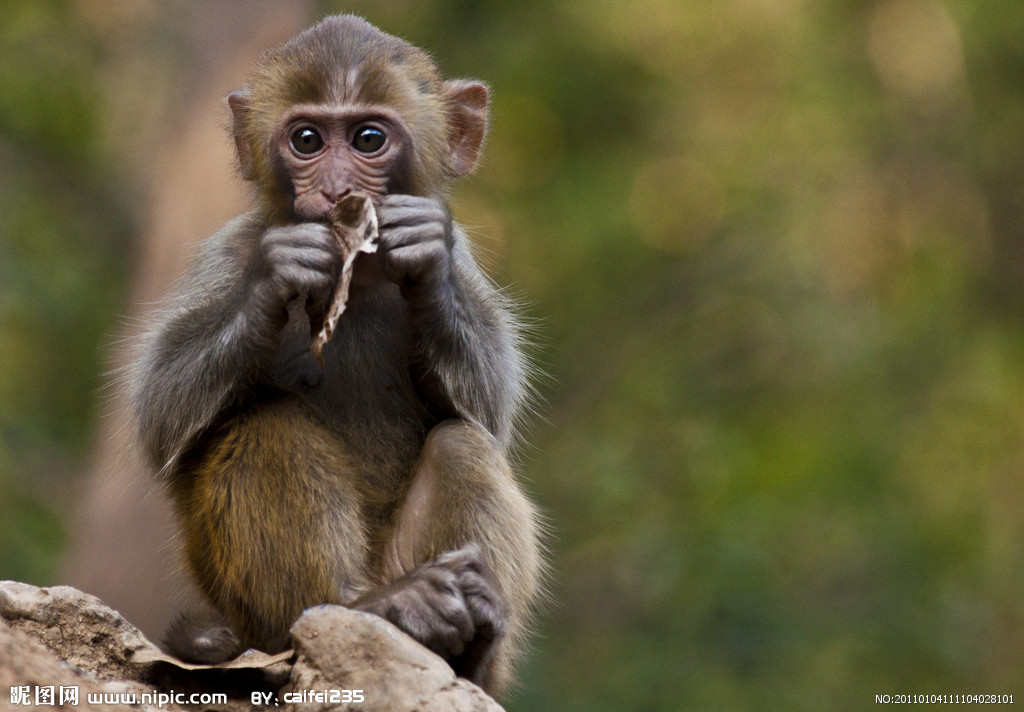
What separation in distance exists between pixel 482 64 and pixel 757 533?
6.36m

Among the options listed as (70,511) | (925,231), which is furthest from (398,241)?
(925,231)

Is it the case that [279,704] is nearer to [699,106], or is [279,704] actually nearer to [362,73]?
[362,73]

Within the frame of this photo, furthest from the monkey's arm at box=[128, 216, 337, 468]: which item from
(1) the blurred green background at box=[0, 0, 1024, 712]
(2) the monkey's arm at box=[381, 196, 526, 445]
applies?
(1) the blurred green background at box=[0, 0, 1024, 712]

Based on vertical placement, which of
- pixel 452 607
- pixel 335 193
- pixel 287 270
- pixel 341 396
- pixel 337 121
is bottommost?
pixel 452 607

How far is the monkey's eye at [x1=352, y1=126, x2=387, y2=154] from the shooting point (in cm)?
619

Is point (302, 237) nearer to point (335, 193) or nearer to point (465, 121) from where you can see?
point (335, 193)

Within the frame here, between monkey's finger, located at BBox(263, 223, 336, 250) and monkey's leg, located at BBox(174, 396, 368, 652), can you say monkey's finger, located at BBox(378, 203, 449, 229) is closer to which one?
monkey's finger, located at BBox(263, 223, 336, 250)

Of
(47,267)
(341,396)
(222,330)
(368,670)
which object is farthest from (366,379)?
(47,267)

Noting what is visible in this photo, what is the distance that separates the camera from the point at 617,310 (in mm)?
14617

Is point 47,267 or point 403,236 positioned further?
point 47,267

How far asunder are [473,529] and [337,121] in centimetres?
192

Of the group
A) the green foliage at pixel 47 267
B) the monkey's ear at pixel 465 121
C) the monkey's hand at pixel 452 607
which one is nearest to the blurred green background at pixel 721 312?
the green foliage at pixel 47 267

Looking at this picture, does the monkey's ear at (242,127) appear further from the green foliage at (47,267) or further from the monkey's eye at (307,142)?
the green foliage at (47,267)

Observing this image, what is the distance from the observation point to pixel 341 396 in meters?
6.29
